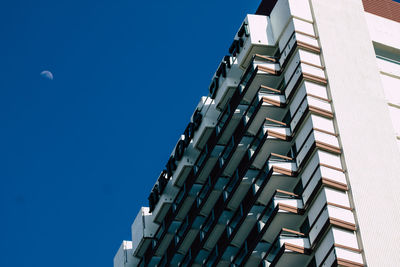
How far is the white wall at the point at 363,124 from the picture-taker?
6119cm

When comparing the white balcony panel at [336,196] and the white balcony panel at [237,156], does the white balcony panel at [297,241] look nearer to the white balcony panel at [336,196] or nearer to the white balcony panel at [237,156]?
the white balcony panel at [336,196]

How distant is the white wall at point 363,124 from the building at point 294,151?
0.29ft

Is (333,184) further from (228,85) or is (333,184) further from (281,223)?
(228,85)

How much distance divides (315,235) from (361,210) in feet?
9.76

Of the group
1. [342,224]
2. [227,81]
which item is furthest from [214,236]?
[342,224]

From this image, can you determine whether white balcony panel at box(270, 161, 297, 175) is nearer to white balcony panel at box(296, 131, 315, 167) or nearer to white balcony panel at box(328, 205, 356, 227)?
white balcony panel at box(296, 131, 315, 167)

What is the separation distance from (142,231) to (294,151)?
70.9 ft

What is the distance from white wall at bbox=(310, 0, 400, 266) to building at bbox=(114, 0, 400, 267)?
0.09 m

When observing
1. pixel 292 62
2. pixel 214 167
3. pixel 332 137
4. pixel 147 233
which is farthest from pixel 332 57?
pixel 147 233

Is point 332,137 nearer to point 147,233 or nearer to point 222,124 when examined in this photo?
point 222,124

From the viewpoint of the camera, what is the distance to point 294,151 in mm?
68500

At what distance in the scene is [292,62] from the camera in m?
72.1

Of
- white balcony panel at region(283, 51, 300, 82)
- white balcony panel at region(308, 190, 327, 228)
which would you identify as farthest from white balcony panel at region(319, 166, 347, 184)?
white balcony panel at region(283, 51, 300, 82)

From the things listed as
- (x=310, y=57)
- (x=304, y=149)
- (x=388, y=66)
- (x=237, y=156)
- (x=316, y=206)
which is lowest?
(x=316, y=206)
